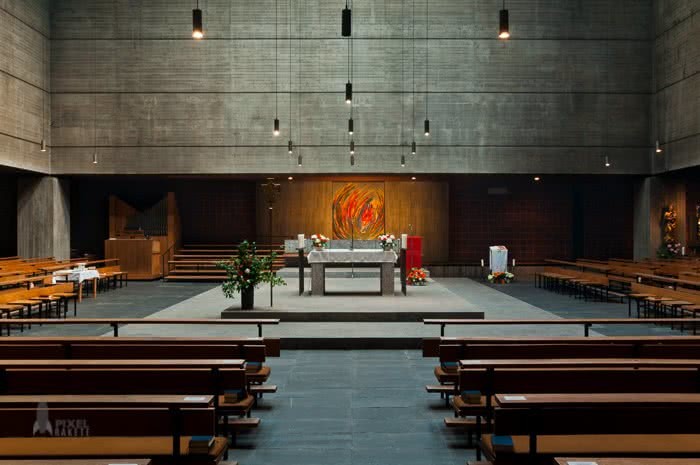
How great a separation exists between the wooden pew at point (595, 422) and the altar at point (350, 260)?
778 cm

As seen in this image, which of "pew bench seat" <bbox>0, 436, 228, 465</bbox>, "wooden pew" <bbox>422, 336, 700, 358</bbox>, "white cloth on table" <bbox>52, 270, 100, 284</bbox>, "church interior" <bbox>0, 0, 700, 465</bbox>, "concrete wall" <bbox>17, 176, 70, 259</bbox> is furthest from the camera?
"concrete wall" <bbox>17, 176, 70, 259</bbox>

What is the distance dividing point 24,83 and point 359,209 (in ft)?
30.8

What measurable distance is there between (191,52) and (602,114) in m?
10.8

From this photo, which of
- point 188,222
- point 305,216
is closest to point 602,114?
point 305,216

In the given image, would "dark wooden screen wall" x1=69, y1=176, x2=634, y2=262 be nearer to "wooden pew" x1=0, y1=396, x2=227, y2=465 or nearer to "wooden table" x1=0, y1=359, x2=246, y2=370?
"wooden table" x1=0, y1=359, x2=246, y2=370

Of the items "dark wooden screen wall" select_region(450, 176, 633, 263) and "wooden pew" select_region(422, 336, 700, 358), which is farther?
"dark wooden screen wall" select_region(450, 176, 633, 263)

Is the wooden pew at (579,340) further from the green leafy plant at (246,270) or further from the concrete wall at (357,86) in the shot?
the concrete wall at (357,86)

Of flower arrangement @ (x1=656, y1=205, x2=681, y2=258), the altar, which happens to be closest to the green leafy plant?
the altar

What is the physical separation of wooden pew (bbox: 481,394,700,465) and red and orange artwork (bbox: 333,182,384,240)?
16.0 m

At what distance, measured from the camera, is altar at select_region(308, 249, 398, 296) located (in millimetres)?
10617

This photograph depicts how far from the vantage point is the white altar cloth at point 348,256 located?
10.6 m

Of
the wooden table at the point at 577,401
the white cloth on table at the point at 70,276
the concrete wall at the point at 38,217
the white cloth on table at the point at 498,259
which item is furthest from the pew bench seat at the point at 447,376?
the concrete wall at the point at 38,217

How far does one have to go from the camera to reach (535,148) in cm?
1645

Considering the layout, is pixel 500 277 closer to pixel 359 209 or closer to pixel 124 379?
pixel 359 209
